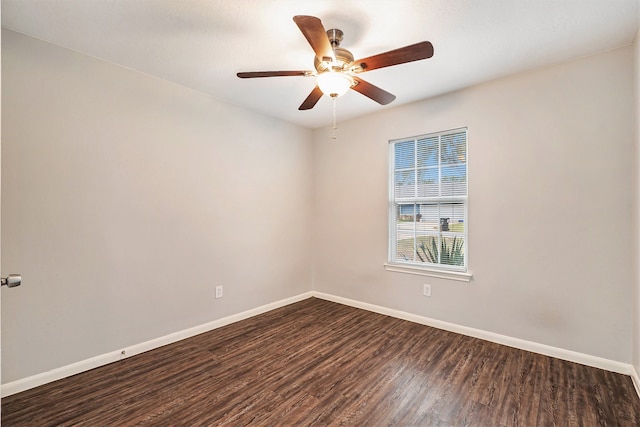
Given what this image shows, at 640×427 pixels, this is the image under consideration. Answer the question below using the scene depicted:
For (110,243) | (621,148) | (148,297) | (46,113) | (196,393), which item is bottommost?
(196,393)

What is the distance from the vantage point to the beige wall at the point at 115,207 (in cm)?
219

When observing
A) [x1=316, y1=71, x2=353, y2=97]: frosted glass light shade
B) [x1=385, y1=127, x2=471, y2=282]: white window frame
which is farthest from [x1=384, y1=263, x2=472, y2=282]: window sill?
[x1=316, y1=71, x2=353, y2=97]: frosted glass light shade

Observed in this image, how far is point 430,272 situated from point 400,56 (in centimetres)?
229

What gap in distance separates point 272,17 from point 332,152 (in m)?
Result: 2.36

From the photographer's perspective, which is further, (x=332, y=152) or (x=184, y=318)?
(x=332, y=152)

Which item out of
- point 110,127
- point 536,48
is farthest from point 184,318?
point 536,48

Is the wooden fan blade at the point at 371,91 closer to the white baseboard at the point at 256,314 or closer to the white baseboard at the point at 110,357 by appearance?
the white baseboard at the point at 256,314

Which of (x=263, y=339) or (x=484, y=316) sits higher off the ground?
(x=484, y=316)

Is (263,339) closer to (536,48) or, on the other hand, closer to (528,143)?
(528,143)

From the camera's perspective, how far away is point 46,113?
2.28 m

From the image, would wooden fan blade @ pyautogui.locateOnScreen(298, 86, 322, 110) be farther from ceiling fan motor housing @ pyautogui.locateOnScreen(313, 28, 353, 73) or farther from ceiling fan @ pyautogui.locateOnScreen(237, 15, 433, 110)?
ceiling fan motor housing @ pyautogui.locateOnScreen(313, 28, 353, 73)

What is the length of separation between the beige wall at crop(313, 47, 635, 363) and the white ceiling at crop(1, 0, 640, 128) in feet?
0.99

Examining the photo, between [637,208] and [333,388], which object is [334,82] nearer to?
[333,388]

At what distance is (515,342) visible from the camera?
2.83m
